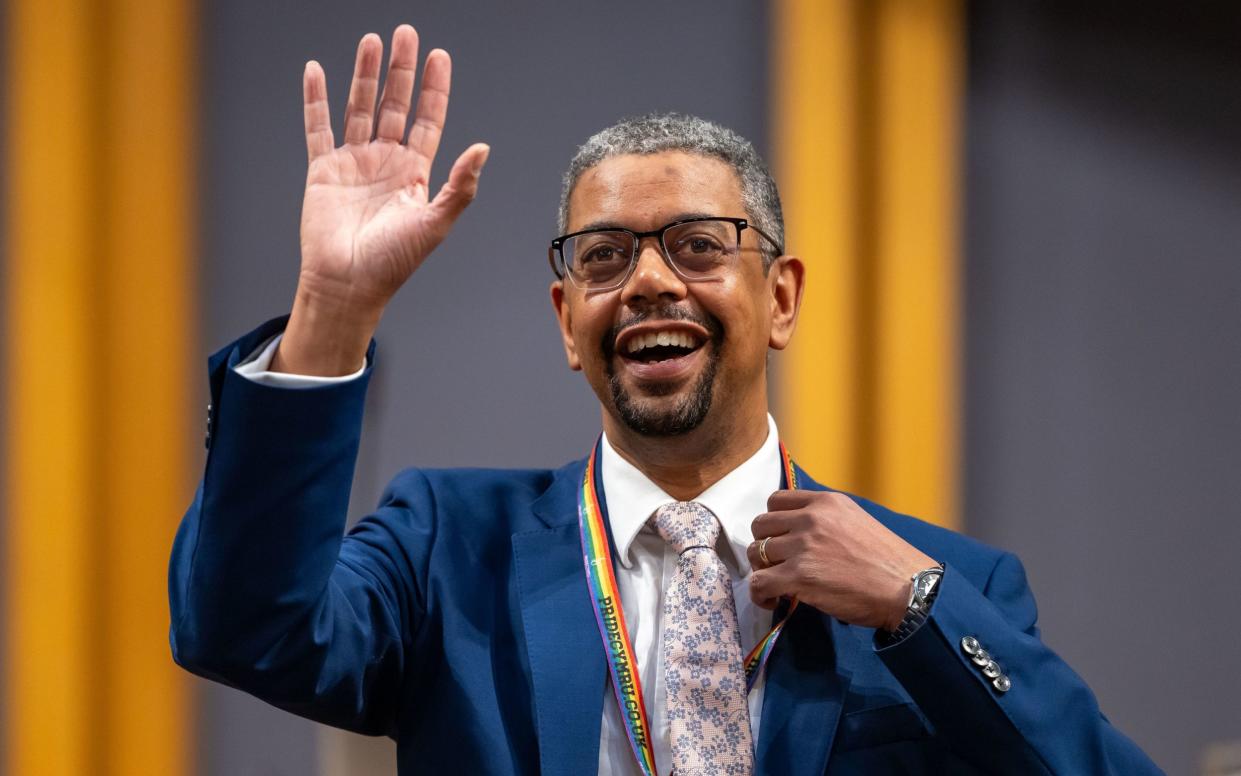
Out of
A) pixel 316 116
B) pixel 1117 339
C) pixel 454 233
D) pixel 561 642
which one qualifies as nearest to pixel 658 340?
pixel 561 642

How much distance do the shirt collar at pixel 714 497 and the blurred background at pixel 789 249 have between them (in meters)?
1.01

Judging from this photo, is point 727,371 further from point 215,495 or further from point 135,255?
point 135,255

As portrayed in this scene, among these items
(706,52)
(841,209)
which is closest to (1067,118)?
(841,209)

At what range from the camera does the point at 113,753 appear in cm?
247

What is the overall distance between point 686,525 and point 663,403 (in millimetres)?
146

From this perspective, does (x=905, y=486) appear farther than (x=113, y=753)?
Yes

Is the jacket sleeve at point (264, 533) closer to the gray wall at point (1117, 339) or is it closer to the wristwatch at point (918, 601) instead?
the wristwatch at point (918, 601)

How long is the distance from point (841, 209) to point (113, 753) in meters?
1.78

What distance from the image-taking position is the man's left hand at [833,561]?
140cm

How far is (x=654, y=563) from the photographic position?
62.7 inches

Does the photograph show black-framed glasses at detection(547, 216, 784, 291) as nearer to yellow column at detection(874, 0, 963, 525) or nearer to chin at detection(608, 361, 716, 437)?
chin at detection(608, 361, 716, 437)

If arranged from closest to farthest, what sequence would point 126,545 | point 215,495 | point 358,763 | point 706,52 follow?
point 215,495
point 358,763
point 126,545
point 706,52

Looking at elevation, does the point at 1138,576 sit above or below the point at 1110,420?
below

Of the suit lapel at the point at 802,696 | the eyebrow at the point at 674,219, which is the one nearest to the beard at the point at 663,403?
the eyebrow at the point at 674,219
